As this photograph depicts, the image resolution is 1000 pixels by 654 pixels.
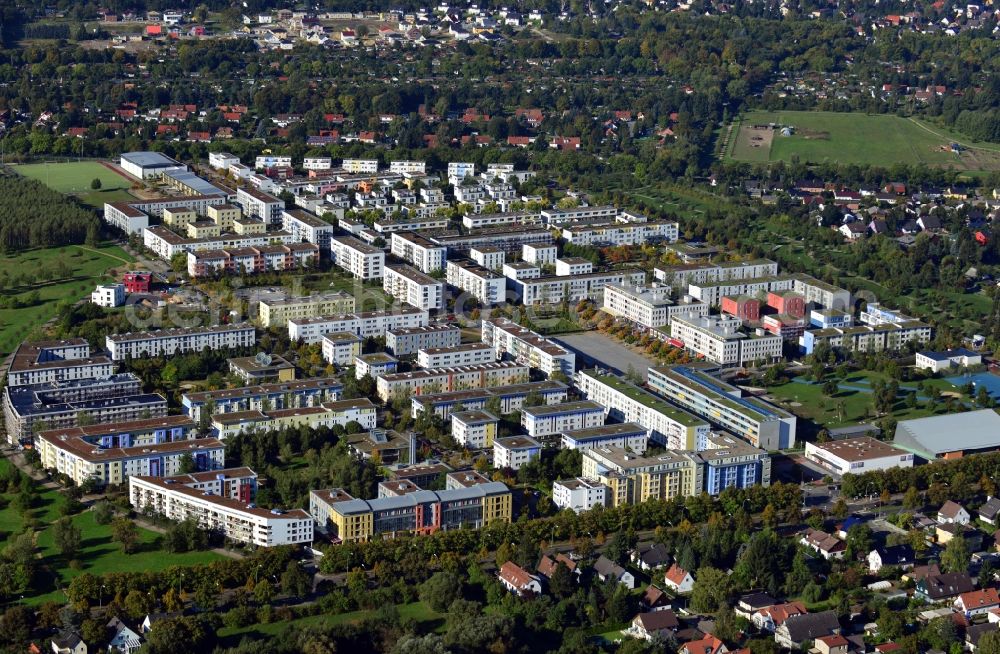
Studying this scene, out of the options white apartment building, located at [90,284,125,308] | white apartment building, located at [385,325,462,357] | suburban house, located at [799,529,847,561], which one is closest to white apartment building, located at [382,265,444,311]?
white apartment building, located at [385,325,462,357]

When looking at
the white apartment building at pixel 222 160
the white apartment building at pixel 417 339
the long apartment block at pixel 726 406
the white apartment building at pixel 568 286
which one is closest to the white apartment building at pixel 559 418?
the long apartment block at pixel 726 406

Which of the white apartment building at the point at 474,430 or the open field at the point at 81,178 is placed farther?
the open field at the point at 81,178

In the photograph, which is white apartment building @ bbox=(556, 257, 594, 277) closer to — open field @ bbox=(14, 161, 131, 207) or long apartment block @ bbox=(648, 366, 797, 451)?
long apartment block @ bbox=(648, 366, 797, 451)

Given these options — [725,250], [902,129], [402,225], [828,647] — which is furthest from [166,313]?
[902,129]

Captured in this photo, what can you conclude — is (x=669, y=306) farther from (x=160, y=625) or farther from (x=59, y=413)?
(x=160, y=625)

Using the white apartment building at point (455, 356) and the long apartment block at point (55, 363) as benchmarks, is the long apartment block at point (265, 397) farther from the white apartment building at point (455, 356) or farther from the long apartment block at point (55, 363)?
the white apartment building at point (455, 356)

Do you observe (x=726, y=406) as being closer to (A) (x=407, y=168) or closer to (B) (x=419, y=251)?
(B) (x=419, y=251)

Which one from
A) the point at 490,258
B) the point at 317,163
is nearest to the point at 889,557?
the point at 490,258
